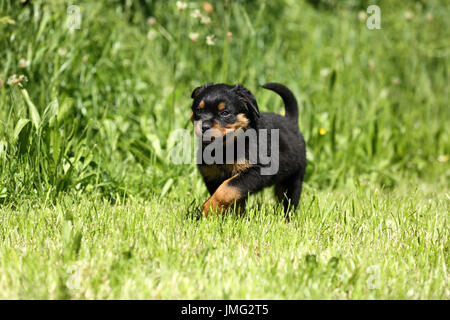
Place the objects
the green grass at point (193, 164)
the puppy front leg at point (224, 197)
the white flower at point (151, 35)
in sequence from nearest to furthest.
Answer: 1. the green grass at point (193, 164)
2. the puppy front leg at point (224, 197)
3. the white flower at point (151, 35)

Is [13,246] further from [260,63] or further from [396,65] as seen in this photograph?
[396,65]

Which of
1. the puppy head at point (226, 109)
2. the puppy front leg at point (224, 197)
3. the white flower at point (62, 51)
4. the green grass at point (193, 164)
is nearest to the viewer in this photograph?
the green grass at point (193, 164)

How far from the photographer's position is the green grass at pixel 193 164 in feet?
8.16

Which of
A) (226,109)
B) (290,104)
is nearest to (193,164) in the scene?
(290,104)

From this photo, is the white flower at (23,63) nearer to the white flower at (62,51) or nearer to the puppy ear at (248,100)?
the white flower at (62,51)

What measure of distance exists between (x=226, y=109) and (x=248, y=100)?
17 cm

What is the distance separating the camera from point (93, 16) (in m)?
5.25

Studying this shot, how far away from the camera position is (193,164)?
4.49 m

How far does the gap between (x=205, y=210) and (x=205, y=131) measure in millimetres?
524

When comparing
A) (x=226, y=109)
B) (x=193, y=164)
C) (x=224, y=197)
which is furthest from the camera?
(x=193, y=164)

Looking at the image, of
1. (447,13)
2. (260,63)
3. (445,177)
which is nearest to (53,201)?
(260,63)

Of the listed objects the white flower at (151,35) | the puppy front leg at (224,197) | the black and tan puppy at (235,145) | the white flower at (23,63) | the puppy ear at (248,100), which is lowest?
the puppy front leg at (224,197)

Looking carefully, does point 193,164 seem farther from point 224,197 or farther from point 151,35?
point 151,35

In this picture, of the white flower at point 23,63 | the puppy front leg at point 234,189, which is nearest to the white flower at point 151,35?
the white flower at point 23,63
